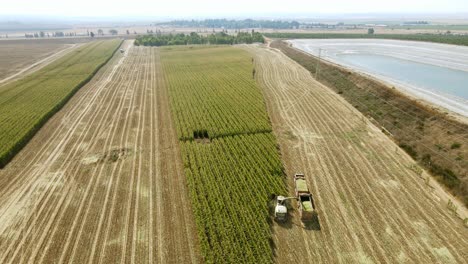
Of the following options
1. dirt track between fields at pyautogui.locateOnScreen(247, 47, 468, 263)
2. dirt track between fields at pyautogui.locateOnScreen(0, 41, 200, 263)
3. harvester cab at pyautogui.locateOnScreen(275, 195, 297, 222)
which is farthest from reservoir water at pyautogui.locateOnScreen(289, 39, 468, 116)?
dirt track between fields at pyautogui.locateOnScreen(0, 41, 200, 263)

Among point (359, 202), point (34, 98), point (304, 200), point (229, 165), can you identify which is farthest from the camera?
point (34, 98)

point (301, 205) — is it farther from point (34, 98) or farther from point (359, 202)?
point (34, 98)

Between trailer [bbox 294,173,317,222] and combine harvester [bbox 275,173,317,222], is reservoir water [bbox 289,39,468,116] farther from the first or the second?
combine harvester [bbox 275,173,317,222]

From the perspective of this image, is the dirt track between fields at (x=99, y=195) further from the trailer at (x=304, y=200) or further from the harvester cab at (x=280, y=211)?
the trailer at (x=304, y=200)

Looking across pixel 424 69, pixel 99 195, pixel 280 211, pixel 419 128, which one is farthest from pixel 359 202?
pixel 424 69

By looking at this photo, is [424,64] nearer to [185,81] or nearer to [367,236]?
[185,81]

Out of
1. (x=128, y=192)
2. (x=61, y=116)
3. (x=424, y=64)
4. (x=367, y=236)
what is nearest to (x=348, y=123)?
(x=367, y=236)
